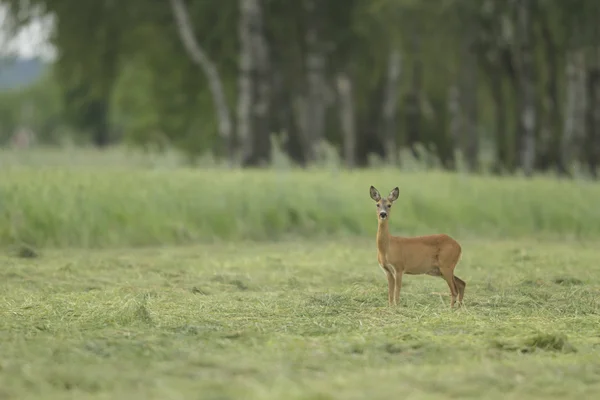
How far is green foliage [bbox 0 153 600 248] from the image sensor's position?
13289 millimetres

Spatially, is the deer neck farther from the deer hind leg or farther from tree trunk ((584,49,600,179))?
tree trunk ((584,49,600,179))

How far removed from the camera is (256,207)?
14648 millimetres

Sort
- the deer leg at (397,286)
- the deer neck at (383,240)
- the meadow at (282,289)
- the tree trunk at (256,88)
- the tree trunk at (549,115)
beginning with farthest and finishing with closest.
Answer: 1. the tree trunk at (549,115)
2. the tree trunk at (256,88)
3. the deer leg at (397,286)
4. the deer neck at (383,240)
5. the meadow at (282,289)

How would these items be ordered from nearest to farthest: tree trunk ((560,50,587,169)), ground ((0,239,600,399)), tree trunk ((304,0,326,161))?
ground ((0,239,600,399)) → tree trunk ((304,0,326,161)) → tree trunk ((560,50,587,169))

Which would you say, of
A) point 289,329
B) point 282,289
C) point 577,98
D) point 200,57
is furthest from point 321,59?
point 289,329

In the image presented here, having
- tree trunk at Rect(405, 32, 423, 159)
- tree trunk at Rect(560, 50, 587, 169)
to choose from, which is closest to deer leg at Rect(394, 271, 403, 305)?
tree trunk at Rect(560, 50, 587, 169)

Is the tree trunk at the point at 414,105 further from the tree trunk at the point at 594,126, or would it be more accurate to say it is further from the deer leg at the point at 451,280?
the deer leg at the point at 451,280

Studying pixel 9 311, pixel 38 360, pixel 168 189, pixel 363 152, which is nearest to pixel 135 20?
pixel 363 152

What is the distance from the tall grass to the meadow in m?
0.03

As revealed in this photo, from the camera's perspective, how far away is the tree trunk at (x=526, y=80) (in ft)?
76.7

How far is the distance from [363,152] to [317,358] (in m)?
29.5

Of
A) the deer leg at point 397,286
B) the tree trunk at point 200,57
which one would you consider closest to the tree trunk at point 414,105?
the tree trunk at point 200,57

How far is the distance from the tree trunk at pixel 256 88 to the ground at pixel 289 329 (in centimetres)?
1065

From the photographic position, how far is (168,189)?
573 inches
